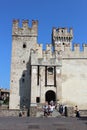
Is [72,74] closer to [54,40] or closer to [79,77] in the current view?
[79,77]

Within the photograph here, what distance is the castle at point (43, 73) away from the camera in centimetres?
3625

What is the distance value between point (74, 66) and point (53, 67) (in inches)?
127

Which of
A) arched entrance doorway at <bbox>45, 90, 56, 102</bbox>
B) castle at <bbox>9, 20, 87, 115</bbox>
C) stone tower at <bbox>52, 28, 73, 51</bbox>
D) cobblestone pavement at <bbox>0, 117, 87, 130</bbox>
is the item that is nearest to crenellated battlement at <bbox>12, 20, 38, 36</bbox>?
castle at <bbox>9, 20, 87, 115</bbox>

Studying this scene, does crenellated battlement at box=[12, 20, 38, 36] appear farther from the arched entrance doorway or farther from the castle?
the arched entrance doorway

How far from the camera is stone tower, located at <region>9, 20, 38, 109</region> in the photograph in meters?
39.0

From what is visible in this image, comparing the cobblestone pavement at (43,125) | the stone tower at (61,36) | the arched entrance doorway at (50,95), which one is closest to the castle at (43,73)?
the arched entrance doorway at (50,95)

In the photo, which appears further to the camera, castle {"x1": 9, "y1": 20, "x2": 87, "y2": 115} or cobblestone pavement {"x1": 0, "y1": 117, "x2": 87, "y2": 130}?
castle {"x1": 9, "y1": 20, "x2": 87, "y2": 115}

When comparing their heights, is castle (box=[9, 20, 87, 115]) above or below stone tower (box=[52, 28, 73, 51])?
below

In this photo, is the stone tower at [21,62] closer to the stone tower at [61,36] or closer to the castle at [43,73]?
the castle at [43,73]

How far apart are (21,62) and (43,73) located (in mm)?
5385

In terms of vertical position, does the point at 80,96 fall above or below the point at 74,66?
below

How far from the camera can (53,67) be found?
120 feet

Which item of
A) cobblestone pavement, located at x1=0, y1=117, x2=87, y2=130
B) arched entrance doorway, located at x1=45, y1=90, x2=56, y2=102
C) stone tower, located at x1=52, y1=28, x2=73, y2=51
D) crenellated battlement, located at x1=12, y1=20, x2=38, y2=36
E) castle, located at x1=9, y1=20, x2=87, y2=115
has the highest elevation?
stone tower, located at x1=52, y1=28, x2=73, y2=51

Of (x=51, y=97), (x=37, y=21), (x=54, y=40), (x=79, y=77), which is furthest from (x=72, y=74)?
(x=54, y=40)
